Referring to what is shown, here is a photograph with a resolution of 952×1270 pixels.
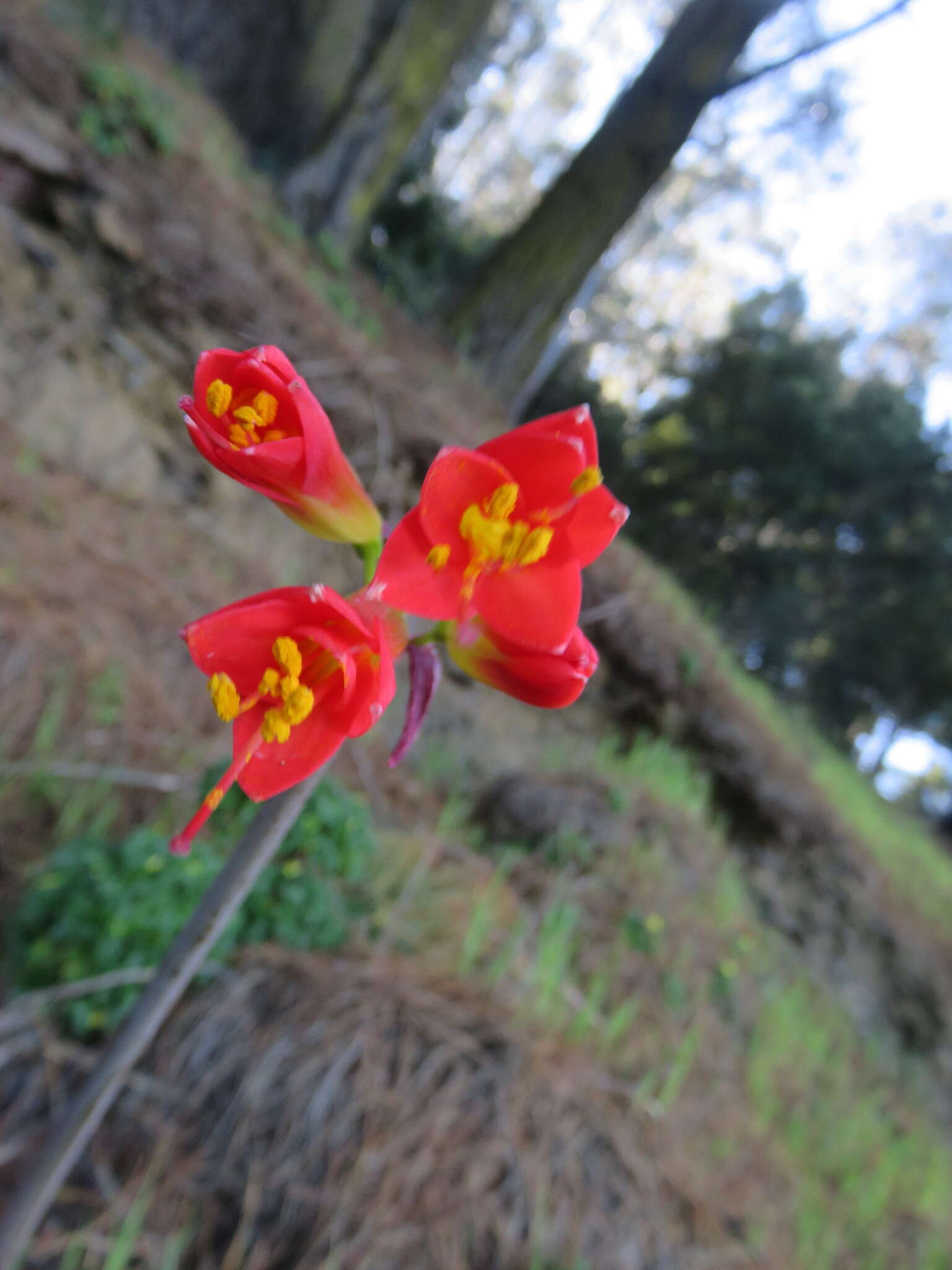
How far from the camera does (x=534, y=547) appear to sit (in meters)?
0.63

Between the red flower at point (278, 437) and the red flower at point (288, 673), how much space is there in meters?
0.12

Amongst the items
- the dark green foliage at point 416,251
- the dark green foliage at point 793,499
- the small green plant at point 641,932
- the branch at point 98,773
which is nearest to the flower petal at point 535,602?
the branch at point 98,773

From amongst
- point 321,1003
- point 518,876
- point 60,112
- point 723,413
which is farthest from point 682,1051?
point 723,413

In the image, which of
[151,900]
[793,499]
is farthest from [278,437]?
[793,499]

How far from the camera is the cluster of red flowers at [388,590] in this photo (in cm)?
60

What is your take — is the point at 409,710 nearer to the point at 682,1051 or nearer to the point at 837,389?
the point at 682,1051

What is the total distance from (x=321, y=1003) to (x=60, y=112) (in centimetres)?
368

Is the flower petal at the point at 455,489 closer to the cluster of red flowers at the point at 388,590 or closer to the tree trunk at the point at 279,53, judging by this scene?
the cluster of red flowers at the point at 388,590

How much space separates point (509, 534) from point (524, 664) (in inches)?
4.4

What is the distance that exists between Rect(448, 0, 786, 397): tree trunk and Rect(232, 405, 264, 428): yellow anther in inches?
237

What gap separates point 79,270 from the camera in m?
3.05

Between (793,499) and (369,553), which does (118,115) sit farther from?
(793,499)

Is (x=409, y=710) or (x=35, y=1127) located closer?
(x=409, y=710)

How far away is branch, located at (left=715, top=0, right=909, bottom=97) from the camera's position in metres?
4.95
